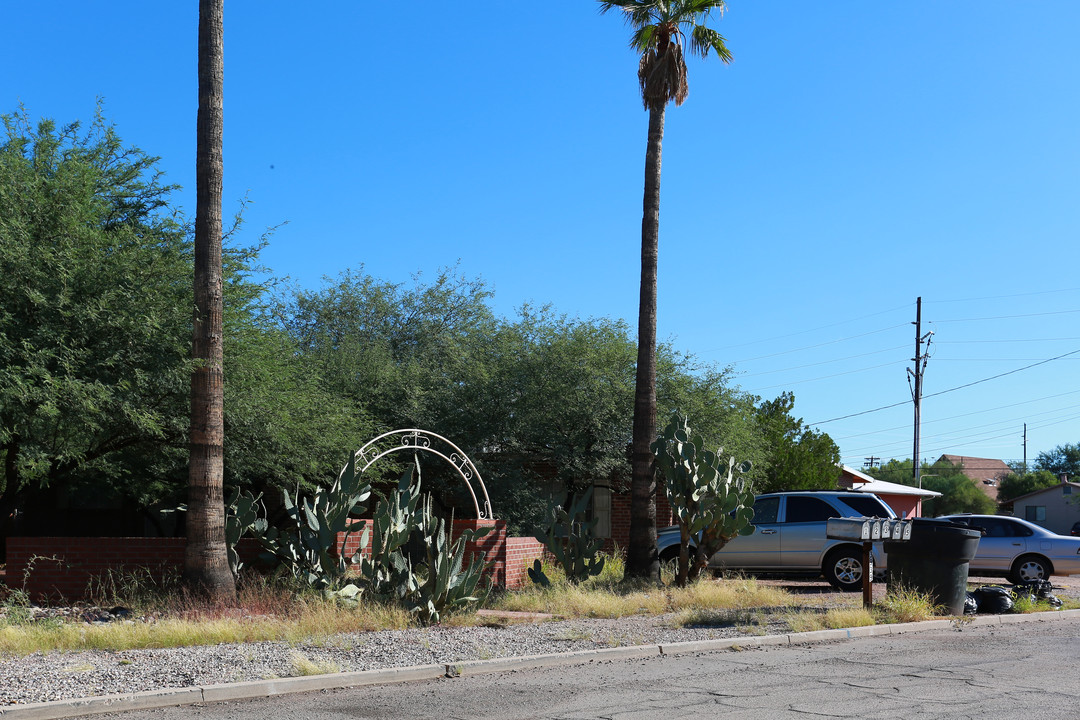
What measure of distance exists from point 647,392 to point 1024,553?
27.6 ft

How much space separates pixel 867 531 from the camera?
1270 centimetres

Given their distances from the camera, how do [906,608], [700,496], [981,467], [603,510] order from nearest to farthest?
[906,608]
[700,496]
[603,510]
[981,467]

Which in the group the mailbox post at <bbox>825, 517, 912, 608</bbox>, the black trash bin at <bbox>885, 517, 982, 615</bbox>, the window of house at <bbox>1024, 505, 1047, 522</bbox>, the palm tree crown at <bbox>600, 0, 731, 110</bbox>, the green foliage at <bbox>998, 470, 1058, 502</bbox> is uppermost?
the palm tree crown at <bbox>600, 0, 731, 110</bbox>

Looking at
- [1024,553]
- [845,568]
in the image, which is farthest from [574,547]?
[1024,553]

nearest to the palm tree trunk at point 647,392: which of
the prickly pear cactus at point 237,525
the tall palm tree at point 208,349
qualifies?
the prickly pear cactus at point 237,525

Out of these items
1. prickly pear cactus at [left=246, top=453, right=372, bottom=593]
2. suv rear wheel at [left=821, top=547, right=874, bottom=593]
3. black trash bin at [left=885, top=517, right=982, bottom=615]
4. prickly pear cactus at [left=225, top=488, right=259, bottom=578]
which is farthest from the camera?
suv rear wheel at [left=821, top=547, right=874, bottom=593]

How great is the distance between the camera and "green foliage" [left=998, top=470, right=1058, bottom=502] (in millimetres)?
77000

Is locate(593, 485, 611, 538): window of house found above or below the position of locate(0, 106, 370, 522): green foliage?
below

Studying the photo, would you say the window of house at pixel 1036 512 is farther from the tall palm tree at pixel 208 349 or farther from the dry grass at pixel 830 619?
the tall palm tree at pixel 208 349

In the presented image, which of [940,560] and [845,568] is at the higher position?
[940,560]

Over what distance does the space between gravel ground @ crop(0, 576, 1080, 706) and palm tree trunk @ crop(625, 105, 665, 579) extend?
3.56 meters

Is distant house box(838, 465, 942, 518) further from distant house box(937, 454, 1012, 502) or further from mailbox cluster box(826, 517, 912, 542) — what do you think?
distant house box(937, 454, 1012, 502)

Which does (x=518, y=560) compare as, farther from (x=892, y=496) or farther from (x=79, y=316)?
(x=892, y=496)

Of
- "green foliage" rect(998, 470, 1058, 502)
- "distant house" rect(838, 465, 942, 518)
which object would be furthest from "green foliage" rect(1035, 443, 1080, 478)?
"distant house" rect(838, 465, 942, 518)
